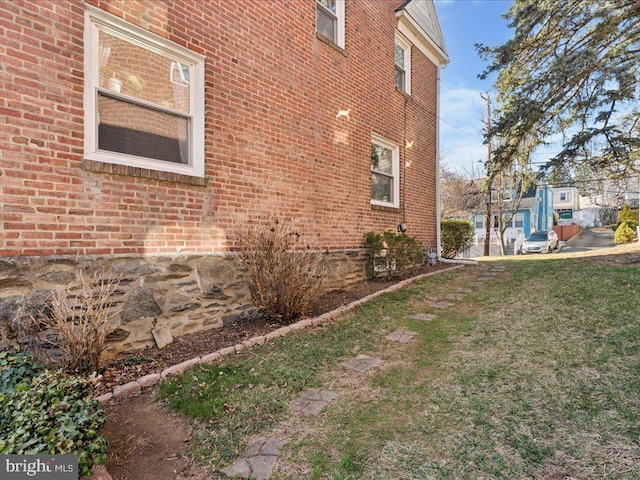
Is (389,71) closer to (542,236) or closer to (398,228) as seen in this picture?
(398,228)

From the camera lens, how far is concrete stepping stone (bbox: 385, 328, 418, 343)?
157 inches

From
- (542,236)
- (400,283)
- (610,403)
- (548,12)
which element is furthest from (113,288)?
(542,236)

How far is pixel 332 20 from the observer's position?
20.6 feet

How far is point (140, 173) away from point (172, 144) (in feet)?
2.03

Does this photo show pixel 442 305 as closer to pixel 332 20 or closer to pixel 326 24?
pixel 326 24

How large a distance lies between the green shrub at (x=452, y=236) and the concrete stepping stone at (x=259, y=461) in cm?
997

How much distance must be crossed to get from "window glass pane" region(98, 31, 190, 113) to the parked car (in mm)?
19476

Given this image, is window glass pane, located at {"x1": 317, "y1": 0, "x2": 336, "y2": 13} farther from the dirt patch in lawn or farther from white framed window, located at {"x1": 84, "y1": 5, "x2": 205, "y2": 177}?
the dirt patch in lawn

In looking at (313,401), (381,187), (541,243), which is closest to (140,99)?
(313,401)

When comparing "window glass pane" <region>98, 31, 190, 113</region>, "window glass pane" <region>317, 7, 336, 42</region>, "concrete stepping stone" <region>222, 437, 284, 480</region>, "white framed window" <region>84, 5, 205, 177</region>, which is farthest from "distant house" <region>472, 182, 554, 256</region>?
"concrete stepping stone" <region>222, 437, 284, 480</region>

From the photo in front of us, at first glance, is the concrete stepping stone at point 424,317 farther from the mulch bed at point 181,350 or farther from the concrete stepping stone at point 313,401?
the concrete stepping stone at point 313,401

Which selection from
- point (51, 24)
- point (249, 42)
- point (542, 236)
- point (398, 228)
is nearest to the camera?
point (51, 24)

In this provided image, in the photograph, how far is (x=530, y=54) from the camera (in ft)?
26.8

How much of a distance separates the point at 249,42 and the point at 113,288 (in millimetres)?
3577
